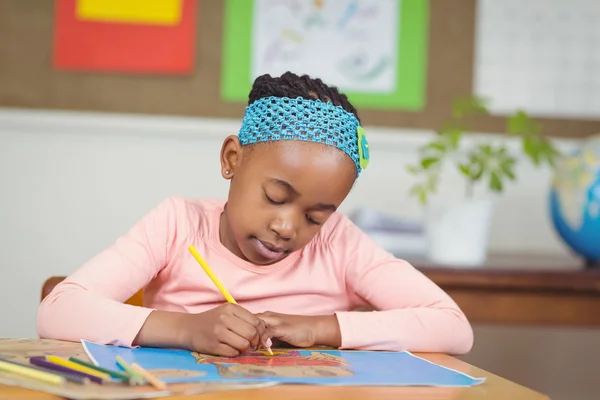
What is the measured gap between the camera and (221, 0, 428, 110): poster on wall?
222 cm

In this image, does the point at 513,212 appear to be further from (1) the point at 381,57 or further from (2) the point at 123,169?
(2) the point at 123,169

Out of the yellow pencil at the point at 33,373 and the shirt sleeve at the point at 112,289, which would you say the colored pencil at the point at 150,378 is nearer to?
the yellow pencil at the point at 33,373

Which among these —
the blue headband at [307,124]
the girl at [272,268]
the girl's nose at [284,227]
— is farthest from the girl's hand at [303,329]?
the blue headband at [307,124]

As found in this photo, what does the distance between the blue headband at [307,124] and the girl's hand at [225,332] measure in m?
0.26

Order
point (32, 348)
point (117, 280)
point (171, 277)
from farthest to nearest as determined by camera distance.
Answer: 1. point (171, 277)
2. point (117, 280)
3. point (32, 348)

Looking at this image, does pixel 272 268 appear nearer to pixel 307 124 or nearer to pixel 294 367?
pixel 307 124

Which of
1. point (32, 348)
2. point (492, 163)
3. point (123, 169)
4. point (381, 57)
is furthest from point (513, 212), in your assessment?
point (32, 348)

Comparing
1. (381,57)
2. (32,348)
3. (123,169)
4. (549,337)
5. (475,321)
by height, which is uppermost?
(381,57)

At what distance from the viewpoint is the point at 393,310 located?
109 cm

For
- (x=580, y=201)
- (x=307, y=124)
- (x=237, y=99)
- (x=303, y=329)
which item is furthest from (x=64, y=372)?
(x=237, y=99)

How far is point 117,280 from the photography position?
3.54ft

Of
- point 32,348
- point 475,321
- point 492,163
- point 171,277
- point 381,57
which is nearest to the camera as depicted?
point 32,348

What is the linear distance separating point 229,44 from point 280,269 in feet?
3.87

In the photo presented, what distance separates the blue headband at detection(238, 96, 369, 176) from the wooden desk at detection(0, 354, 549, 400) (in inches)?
15.9
